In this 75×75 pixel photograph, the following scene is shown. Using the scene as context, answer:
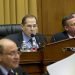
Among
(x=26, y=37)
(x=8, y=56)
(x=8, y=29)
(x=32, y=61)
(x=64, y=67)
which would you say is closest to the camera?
(x=64, y=67)

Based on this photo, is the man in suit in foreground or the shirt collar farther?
the man in suit in foreground

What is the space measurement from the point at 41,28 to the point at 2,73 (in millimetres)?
3520

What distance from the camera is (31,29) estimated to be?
14.1ft

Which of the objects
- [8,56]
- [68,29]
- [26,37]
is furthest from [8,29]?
[8,56]

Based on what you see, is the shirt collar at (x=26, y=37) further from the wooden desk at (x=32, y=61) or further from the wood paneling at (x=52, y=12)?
the wood paneling at (x=52, y=12)

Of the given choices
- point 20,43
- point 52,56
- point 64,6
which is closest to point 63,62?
point 52,56

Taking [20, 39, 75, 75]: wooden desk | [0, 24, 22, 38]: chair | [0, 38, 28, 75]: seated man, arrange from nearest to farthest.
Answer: [0, 38, 28, 75]: seated man → [20, 39, 75, 75]: wooden desk → [0, 24, 22, 38]: chair

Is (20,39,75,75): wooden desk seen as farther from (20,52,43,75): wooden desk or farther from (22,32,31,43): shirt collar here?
(22,32,31,43): shirt collar

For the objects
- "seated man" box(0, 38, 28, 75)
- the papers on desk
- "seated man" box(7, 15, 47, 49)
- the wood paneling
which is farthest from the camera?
the wood paneling

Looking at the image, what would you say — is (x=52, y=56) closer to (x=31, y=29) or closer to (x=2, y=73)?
(x=31, y=29)

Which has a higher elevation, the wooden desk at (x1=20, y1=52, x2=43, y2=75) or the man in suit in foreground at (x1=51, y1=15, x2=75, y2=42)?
the man in suit in foreground at (x1=51, y1=15, x2=75, y2=42)

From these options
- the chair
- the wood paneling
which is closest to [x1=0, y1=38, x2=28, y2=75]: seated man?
the chair

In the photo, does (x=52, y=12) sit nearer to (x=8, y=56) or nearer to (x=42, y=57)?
(x=42, y=57)

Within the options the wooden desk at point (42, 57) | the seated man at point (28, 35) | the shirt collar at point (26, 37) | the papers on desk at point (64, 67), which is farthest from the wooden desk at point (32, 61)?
the papers on desk at point (64, 67)
